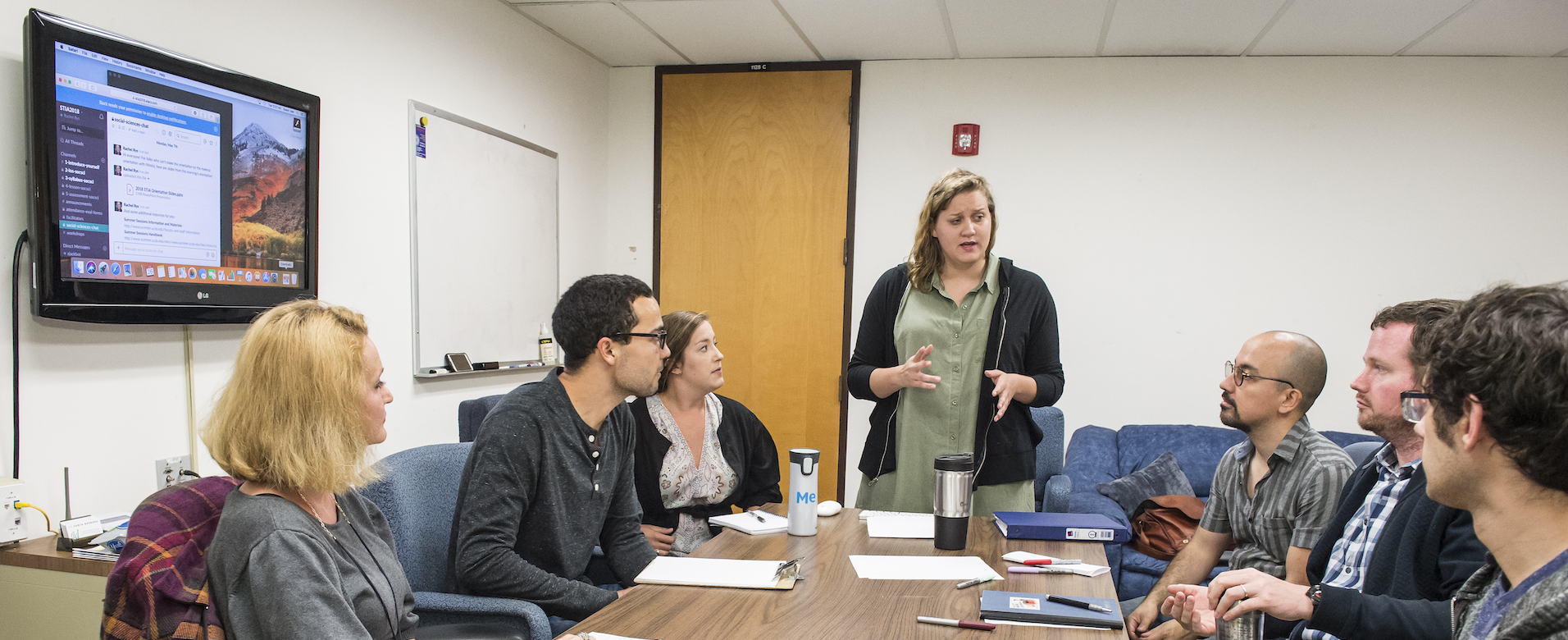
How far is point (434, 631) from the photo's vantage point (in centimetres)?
161

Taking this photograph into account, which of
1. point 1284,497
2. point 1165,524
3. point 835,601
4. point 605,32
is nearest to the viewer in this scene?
point 835,601

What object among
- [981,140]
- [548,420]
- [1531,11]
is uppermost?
[1531,11]

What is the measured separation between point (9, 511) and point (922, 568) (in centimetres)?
194

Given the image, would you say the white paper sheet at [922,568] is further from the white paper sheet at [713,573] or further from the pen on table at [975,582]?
the white paper sheet at [713,573]

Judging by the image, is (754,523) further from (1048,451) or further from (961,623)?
(1048,451)

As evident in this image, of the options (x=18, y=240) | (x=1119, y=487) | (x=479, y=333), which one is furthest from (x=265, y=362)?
(x=1119, y=487)

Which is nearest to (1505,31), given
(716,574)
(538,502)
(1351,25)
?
(1351,25)

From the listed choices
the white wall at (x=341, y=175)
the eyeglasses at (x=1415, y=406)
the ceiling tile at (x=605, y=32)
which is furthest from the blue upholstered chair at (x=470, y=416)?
the eyeglasses at (x=1415, y=406)

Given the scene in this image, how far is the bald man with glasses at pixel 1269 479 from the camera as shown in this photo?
1938 mm

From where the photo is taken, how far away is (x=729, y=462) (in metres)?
2.61

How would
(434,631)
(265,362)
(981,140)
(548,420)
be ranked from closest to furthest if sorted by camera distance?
(265,362) → (434,631) → (548,420) → (981,140)

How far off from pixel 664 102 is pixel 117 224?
9.69 ft

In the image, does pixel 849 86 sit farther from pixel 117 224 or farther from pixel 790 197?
pixel 117 224

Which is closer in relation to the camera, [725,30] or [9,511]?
[9,511]
